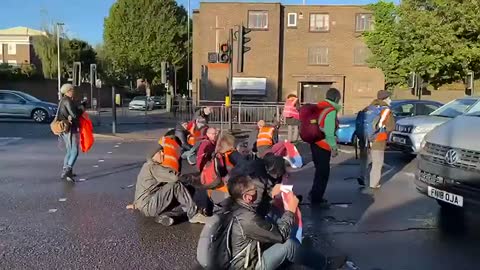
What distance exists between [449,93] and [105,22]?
3851 cm

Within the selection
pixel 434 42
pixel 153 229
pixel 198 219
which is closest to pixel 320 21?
pixel 434 42

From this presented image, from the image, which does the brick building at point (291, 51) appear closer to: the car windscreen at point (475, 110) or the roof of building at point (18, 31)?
the car windscreen at point (475, 110)

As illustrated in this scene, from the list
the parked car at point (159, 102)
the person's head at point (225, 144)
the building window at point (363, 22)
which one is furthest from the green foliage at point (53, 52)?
the person's head at point (225, 144)

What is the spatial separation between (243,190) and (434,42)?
24.0m

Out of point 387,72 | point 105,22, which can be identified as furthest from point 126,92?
point 387,72

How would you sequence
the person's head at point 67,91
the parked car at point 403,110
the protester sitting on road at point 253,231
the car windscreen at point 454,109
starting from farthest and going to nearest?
1. the parked car at point 403,110
2. the car windscreen at point 454,109
3. the person's head at point 67,91
4. the protester sitting on road at point 253,231

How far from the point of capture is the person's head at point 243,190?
3963 mm

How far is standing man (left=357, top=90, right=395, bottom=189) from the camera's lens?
9109mm

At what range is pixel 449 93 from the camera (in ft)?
104

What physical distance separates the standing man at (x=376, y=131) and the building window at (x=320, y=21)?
33.6m

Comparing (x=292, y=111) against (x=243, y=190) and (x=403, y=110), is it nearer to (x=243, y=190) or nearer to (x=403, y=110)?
(x=403, y=110)

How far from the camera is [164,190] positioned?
6.62 meters

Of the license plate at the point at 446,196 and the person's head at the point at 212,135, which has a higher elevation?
the person's head at the point at 212,135

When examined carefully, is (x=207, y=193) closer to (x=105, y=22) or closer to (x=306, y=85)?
(x=306, y=85)
